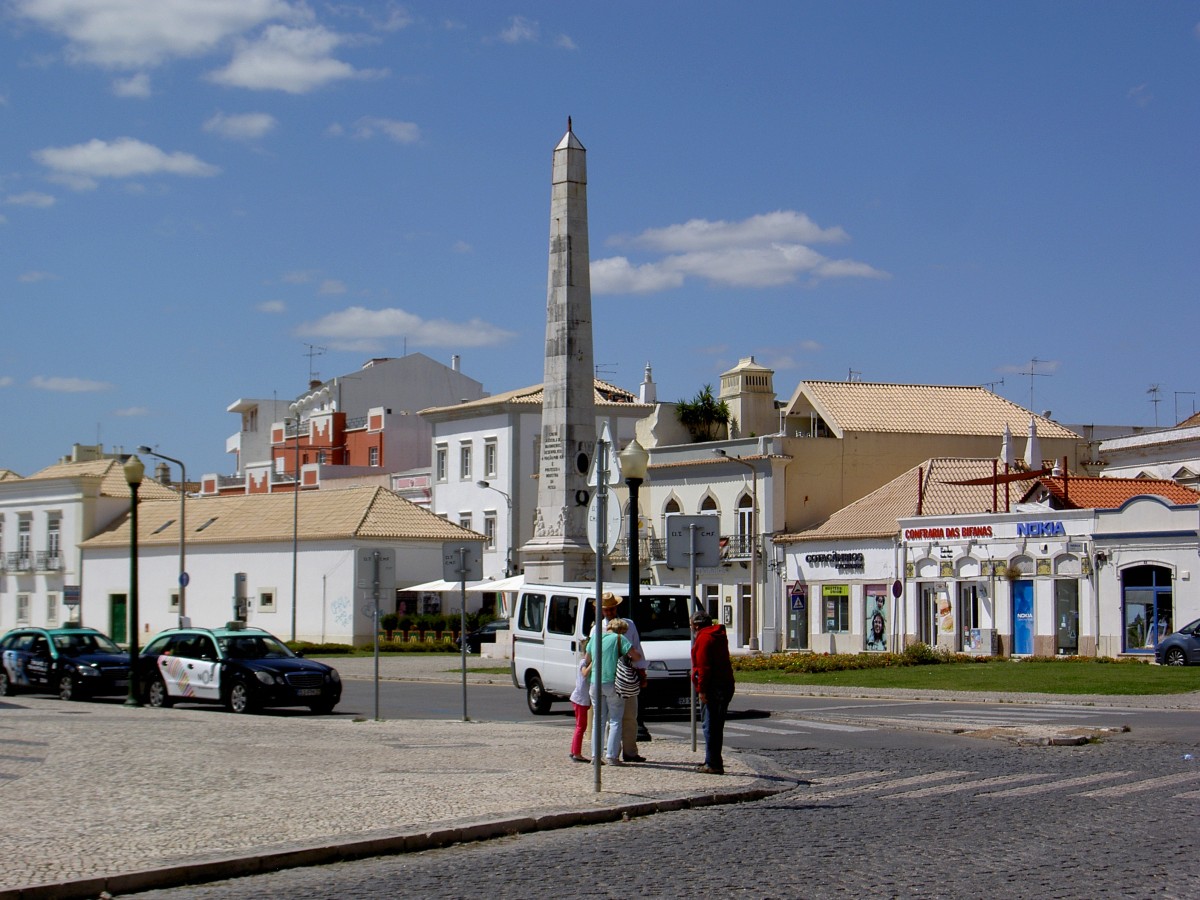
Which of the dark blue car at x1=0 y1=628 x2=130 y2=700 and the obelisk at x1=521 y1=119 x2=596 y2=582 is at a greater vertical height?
the obelisk at x1=521 y1=119 x2=596 y2=582

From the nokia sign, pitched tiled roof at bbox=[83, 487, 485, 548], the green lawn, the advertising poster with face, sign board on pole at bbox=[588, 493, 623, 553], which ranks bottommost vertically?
the green lawn

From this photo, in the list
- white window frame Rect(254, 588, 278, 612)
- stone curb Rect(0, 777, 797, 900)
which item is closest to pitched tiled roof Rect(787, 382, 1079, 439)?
white window frame Rect(254, 588, 278, 612)

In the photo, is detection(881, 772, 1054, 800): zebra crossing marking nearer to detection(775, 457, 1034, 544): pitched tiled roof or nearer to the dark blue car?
the dark blue car

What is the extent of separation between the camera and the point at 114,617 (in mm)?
73125

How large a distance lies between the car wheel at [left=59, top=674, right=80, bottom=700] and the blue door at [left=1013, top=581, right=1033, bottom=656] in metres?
28.4

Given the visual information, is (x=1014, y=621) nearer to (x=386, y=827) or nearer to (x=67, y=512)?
(x=386, y=827)

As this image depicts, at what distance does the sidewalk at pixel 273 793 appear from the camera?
10.9 metres

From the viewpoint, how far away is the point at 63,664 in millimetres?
29969

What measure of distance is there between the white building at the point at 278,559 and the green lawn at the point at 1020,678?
1051 inches

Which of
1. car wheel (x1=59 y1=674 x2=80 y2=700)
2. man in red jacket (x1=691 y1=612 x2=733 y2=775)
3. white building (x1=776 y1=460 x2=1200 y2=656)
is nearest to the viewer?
man in red jacket (x1=691 y1=612 x2=733 y2=775)

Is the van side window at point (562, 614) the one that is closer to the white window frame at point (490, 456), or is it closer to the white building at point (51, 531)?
the white window frame at point (490, 456)

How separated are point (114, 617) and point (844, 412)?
35.4 meters

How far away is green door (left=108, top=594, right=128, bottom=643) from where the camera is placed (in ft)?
237

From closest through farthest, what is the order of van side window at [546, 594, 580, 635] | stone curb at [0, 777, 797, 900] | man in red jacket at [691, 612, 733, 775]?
stone curb at [0, 777, 797, 900] < man in red jacket at [691, 612, 733, 775] < van side window at [546, 594, 580, 635]
